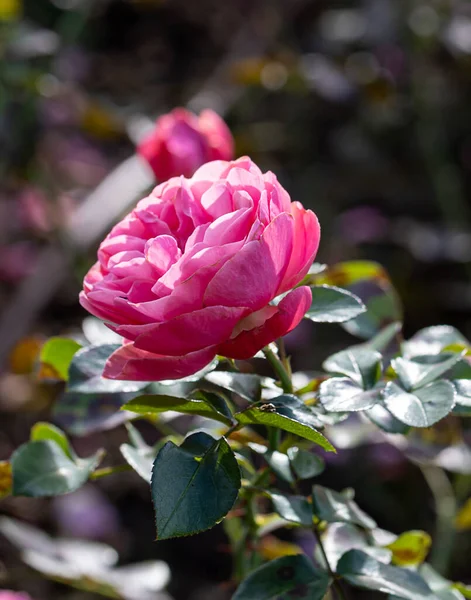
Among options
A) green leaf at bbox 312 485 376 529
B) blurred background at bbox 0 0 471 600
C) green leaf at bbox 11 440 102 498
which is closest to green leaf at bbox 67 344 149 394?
green leaf at bbox 11 440 102 498

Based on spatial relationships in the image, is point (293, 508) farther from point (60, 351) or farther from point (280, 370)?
point (60, 351)

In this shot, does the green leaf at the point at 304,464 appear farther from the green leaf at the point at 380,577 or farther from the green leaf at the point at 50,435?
the green leaf at the point at 50,435

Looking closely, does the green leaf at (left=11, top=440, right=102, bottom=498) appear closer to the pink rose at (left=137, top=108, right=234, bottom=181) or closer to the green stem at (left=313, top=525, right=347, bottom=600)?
the green stem at (left=313, top=525, right=347, bottom=600)

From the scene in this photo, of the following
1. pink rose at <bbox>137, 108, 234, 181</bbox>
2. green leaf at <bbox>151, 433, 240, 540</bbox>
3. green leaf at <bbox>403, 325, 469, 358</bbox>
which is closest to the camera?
green leaf at <bbox>151, 433, 240, 540</bbox>

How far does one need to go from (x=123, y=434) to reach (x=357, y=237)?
860 mm

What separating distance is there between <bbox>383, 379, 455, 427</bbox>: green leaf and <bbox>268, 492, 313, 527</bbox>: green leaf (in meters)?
0.11

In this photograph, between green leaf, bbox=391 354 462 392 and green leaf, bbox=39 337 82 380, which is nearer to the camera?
green leaf, bbox=391 354 462 392

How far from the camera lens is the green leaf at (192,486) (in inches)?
18.0

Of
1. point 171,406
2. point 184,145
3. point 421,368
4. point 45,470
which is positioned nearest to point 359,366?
point 421,368

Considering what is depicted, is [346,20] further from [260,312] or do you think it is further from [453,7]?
[260,312]

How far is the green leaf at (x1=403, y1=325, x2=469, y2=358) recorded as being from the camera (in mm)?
666

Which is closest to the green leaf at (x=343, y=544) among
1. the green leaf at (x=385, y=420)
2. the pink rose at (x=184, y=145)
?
the green leaf at (x=385, y=420)

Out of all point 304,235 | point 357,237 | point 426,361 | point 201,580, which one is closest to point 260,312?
point 304,235

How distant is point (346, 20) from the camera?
2215 millimetres
